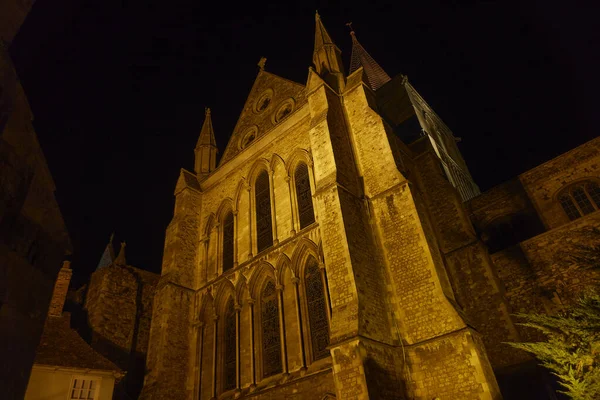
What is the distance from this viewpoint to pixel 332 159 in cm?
1324

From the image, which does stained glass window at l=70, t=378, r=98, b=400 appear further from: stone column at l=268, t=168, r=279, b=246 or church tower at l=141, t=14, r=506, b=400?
stone column at l=268, t=168, r=279, b=246

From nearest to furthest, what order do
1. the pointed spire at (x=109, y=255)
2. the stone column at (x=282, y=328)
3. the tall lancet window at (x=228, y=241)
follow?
the stone column at (x=282, y=328)
the tall lancet window at (x=228, y=241)
the pointed spire at (x=109, y=255)

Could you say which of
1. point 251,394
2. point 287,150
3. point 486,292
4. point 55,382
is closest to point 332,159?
point 287,150

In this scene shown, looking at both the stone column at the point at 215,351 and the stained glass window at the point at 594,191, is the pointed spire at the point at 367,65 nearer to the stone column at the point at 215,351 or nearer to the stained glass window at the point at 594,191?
the stained glass window at the point at 594,191

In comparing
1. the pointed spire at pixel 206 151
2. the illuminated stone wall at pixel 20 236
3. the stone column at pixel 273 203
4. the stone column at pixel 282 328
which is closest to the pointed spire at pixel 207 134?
the pointed spire at pixel 206 151

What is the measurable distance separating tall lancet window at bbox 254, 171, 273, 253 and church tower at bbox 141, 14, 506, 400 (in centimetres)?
6

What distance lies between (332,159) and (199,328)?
832cm

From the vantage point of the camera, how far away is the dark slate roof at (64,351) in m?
11.8

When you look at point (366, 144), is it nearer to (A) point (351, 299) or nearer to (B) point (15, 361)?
(A) point (351, 299)

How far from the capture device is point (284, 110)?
1920 centimetres

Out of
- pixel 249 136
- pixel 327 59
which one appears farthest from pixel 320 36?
pixel 249 136

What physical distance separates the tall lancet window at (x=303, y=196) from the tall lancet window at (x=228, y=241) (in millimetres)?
3857

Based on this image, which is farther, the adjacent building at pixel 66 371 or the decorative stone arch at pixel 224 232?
the decorative stone arch at pixel 224 232

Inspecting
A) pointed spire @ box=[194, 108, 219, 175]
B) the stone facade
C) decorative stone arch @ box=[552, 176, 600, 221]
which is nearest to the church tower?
pointed spire @ box=[194, 108, 219, 175]
